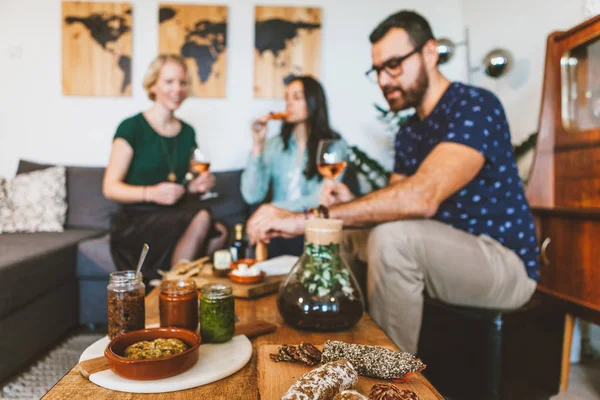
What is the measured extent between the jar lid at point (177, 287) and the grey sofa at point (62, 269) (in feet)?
3.41

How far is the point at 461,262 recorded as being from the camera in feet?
Result: 4.34

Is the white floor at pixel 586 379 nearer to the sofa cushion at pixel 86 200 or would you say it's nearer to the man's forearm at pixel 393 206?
the man's forearm at pixel 393 206

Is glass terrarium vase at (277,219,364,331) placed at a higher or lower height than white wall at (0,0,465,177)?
lower

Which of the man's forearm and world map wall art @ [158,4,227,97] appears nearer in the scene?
the man's forearm

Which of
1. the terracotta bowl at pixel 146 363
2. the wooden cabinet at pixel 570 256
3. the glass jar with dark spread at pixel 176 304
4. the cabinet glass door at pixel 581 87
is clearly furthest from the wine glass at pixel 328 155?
the cabinet glass door at pixel 581 87

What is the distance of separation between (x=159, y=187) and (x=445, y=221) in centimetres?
149

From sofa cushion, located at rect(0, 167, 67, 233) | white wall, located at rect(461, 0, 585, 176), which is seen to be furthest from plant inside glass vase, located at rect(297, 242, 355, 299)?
sofa cushion, located at rect(0, 167, 67, 233)

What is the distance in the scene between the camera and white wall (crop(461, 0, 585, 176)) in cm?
228

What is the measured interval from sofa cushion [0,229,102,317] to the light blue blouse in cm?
98

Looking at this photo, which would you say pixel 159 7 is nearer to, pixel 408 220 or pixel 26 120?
pixel 26 120

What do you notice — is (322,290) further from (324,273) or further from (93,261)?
(93,261)

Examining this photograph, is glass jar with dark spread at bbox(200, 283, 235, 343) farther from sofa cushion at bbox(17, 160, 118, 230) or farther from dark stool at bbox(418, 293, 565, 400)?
sofa cushion at bbox(17, 160, 118, 230)

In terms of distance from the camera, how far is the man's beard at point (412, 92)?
1631 millimetres

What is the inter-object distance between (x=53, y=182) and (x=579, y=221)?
2827mm
